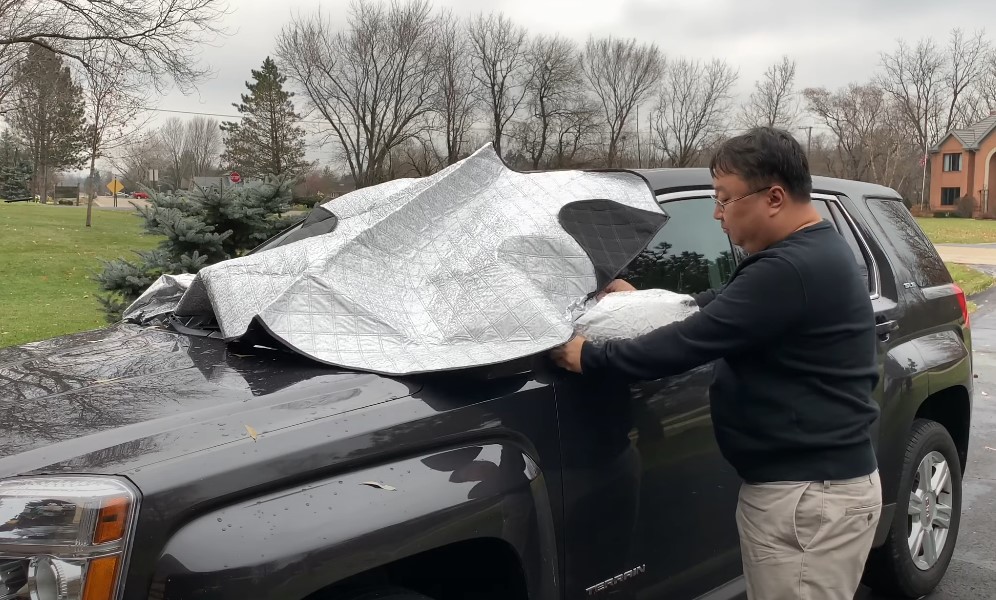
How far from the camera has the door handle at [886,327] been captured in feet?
10.4

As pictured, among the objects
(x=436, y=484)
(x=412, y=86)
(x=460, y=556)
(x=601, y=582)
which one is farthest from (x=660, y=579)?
(x=412, y=86)

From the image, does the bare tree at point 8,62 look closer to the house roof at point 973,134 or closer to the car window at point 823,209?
the car window at point 823,209

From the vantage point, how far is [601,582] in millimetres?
2221

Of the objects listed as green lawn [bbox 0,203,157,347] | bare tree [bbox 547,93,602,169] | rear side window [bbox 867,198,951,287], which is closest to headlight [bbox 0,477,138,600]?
rear side window [bbox 867,198,951,287]

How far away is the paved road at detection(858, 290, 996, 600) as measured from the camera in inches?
150

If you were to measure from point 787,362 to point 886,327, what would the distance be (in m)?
1.46

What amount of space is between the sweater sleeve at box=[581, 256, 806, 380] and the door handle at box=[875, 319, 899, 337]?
4.64 ft

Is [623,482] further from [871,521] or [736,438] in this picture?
[871,521]

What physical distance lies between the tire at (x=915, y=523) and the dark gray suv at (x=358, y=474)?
1.20 feet

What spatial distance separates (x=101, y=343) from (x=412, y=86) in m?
42.8

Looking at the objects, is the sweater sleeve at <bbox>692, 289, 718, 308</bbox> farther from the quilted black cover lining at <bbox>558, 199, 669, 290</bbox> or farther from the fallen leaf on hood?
the fallen leaf on hood

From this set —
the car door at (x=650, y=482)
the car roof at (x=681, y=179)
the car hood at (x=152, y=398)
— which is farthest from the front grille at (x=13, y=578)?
the car roof at (x=681, y=179)

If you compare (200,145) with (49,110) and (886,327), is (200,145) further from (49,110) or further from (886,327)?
(886,327)

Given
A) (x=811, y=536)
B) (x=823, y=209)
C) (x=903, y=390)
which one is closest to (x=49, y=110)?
(x=823, y=209)
